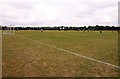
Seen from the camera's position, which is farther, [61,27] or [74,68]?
[61,27]

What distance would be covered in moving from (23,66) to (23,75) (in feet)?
5.76

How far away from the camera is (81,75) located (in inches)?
299

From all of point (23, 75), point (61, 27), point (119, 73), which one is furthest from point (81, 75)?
point (61, 27)

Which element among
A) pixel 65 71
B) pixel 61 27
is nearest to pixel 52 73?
pixel 65 71

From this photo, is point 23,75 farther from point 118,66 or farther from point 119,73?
point 118,66

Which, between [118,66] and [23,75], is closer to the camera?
[23,75]

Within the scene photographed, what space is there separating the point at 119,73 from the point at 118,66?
55.9 inches

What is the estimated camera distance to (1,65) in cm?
958

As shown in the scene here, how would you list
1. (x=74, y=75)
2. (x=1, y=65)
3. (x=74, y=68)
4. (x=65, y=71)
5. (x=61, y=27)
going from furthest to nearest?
(x=61, y=27) < (x=1, y=65) < (x=74, y=68) < (x=65, y=71) < (x=74, y=75)

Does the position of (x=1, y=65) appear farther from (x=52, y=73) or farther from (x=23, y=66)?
(x=52, y=73)

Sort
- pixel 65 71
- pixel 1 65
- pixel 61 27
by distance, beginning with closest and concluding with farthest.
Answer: pixel 65 71 < pixel 1 65 < pixel 61 27

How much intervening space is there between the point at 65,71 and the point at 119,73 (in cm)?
203

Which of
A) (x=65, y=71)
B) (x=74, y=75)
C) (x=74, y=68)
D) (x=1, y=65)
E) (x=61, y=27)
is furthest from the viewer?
(x=61, y=27)

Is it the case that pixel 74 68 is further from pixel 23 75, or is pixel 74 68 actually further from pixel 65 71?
pixel 23 75
